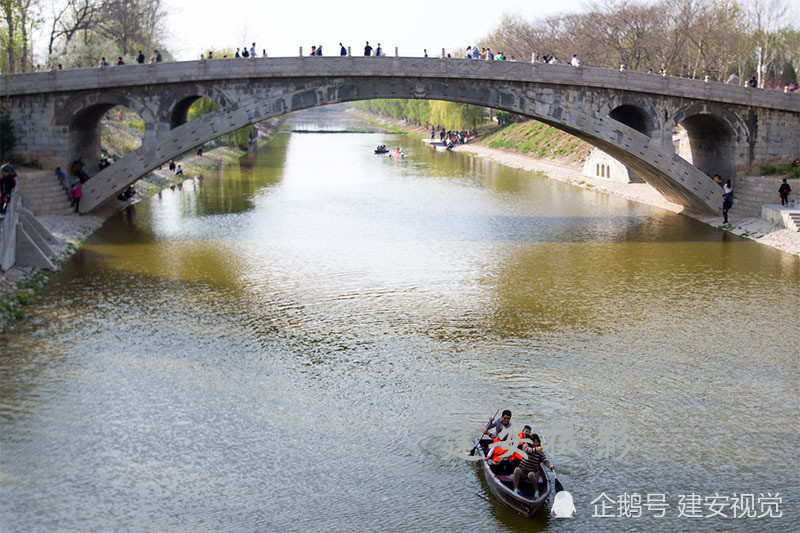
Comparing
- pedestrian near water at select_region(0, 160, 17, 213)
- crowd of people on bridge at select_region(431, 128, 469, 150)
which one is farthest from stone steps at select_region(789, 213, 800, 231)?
crowd of people on bridge at select_region(431, 128, 469, 150)

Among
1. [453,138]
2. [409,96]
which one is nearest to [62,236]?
[409,96]

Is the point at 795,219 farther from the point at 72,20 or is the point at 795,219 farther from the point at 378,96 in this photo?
the point at 72,20

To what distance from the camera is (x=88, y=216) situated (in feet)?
134

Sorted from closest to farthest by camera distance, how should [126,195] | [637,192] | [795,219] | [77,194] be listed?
[795,219] → [77,194] → [126,195] → [637,192]

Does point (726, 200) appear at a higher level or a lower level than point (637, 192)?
higher

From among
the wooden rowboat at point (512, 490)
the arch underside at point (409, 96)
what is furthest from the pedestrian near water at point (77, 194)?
the wooden rowboat at point (512, 490)

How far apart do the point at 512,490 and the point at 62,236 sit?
25.9m

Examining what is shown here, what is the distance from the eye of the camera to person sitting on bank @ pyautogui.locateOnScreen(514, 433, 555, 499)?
1503 centimetres

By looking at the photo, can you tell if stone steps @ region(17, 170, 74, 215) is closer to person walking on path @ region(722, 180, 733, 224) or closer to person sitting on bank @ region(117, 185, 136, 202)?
person sitting on bank @ region(117, 185, 136, 202)

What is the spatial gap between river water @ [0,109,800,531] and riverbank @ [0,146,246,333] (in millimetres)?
612

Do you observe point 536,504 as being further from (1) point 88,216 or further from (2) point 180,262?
(1) point 88,216

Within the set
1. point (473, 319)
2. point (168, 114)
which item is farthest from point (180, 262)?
point (473, 319)

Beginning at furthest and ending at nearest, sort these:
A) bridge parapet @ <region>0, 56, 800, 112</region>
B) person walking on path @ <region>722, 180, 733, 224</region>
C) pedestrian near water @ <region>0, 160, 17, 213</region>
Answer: person walking on path @ <region>722, 180, 733, 224</region>, bridge parapet @ <region>0, 56, 800, 112</region>, pedestrian near water @ <region>0, 160, 17, 213</region>

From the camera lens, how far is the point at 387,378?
69.1 feet
